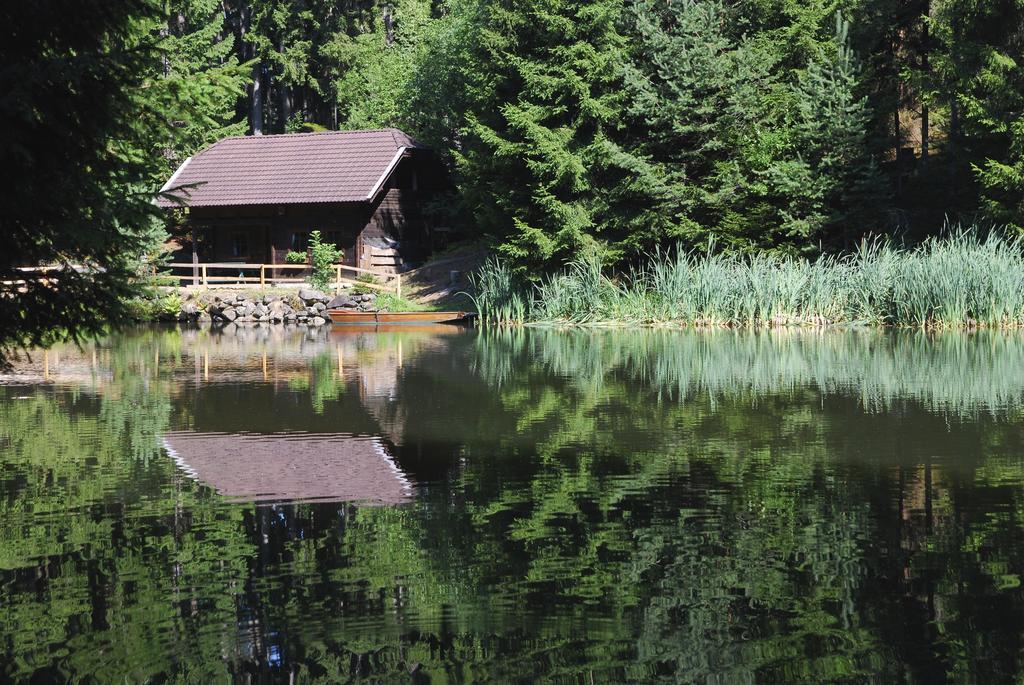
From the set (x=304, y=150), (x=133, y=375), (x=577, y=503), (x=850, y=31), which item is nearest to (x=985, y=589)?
(x=577, y=503)

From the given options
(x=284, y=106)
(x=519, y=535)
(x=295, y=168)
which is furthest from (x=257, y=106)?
(x=519, y=535)

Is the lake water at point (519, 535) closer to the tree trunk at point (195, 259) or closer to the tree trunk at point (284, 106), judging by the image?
the tree trunk at point (195, 259)

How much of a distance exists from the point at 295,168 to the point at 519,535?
35085 millimetres

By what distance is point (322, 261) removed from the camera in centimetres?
3766

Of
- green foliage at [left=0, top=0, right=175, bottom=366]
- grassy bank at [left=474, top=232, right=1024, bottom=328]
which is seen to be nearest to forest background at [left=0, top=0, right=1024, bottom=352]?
grassy bank at [left=474, top=232, right=1024, bottom=328]

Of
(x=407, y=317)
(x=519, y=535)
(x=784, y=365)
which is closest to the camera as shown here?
(x=519, y=535)

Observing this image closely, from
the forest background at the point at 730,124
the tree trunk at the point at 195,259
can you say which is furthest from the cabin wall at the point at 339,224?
the forest background at the point at 730,124

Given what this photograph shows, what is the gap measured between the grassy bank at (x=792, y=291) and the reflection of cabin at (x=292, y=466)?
54.9 feet

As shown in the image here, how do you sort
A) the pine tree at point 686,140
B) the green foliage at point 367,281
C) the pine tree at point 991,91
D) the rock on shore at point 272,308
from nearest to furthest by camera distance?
the pine tree at point 991,91 → the pine tree at point 686,140 → the rock on shore at point 272,308 → the green foliage at point 367,281

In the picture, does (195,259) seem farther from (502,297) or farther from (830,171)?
(830,171)

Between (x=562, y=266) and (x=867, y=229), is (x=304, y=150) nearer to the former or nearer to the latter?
(x=562, y=266)

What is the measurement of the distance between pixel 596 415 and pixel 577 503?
178 inches

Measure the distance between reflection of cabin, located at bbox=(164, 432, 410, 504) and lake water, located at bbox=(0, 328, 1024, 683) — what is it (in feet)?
0.15

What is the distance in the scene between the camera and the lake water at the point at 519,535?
195 inches
